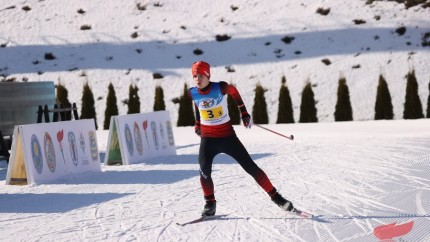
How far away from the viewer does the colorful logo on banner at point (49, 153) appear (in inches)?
554

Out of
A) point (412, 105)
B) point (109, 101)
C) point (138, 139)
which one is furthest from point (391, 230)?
point (109, 101)

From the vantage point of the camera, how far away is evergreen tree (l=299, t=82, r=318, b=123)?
28.8 m

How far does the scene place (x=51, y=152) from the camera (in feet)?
46.6

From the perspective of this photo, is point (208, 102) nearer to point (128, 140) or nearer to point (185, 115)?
point (128, 140)

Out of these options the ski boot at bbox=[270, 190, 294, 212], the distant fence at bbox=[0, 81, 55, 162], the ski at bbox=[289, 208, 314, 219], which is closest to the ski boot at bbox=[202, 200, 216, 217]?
the ski boot at bbox=[270, 190, 294, 212]

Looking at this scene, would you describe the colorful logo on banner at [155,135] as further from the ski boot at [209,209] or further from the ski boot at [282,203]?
the ski boot at [282,203]

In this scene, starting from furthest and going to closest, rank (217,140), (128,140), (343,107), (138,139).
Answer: (343,107), (138,139), (128,140), (217,140)

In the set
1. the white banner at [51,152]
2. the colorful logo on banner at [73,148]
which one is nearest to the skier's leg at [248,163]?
the white banner at [51,152]

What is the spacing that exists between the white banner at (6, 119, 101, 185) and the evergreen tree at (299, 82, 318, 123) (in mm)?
14193

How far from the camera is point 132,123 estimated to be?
692 inches

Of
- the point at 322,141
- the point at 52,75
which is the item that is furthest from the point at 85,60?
the point at 322,141

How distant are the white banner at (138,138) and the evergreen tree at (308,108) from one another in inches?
411

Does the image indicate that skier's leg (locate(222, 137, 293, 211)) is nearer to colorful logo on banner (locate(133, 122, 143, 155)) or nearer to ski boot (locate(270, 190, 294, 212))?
ski boot (locate(270, 190, 294, 212))

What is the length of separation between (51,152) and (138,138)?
361 centimetres
